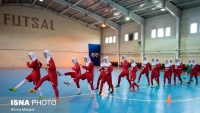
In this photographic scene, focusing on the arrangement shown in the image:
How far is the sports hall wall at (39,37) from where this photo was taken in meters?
26.5

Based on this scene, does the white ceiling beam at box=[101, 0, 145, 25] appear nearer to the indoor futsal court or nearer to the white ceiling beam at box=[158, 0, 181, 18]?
the indoor futsal court

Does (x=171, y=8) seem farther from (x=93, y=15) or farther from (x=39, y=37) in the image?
(x=39, y=37)

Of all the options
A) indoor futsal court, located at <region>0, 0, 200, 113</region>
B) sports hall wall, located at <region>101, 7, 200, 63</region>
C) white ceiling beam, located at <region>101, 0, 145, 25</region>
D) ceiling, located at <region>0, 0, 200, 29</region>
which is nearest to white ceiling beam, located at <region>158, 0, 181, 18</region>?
indoor futsal court, located at <region>0, 0, 200, 113</region>

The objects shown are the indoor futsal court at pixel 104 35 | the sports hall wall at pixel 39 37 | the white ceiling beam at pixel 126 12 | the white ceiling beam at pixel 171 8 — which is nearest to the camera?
the indoor futsal court at pixel 104 35

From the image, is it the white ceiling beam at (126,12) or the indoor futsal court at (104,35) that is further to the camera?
the white ceiling beam at (126,12)

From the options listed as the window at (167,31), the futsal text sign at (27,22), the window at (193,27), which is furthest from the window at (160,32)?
the futsal text sign at (27,22)

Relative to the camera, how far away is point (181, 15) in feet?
70.8

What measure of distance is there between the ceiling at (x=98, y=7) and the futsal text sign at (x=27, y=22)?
196 centimetres

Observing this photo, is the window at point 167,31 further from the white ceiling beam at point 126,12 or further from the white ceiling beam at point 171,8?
the white ceiling beam at point 126,12

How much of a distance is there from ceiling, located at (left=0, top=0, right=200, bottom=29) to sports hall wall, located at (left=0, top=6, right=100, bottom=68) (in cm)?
95

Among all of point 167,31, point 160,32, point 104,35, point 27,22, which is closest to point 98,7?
point 160,32

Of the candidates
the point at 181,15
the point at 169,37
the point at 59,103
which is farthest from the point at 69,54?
the point at 59,103

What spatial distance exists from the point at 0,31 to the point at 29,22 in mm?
4553

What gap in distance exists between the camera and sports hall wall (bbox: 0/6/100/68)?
2647 centimetres
